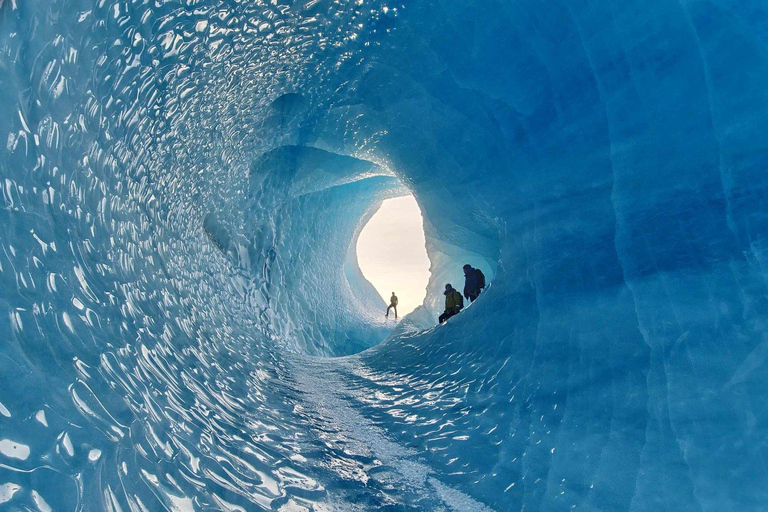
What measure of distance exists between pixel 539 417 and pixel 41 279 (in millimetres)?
2473

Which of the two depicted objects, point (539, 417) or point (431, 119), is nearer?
point (539, 417)

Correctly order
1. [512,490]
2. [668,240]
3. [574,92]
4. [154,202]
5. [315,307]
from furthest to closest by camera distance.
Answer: [315,307] < [154,202] < [574,92] < [668,240] < [512,490]

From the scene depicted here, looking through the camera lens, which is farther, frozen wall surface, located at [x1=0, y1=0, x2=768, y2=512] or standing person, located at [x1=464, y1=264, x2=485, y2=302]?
standing person, located at [x1=464, y1=264, x2=485, y2=302]

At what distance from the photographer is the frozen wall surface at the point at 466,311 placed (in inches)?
78.0

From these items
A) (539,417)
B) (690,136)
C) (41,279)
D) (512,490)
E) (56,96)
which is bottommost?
(512,490)

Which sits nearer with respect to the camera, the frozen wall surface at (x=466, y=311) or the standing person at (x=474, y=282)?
the frozen wall surface at (x=466, y=311)

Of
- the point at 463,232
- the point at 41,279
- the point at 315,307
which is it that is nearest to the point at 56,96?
the point at 41,279

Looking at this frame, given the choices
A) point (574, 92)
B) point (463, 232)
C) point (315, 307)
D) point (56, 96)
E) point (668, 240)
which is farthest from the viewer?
point (315, 307)

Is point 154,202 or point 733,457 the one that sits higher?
point 154,202

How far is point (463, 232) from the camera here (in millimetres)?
6109

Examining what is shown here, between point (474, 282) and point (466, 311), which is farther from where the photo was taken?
point (474, 282)

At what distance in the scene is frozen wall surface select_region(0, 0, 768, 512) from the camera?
1.98m

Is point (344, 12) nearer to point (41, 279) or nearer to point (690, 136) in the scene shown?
point (690, 136)

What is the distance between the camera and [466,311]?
5.01 meters
